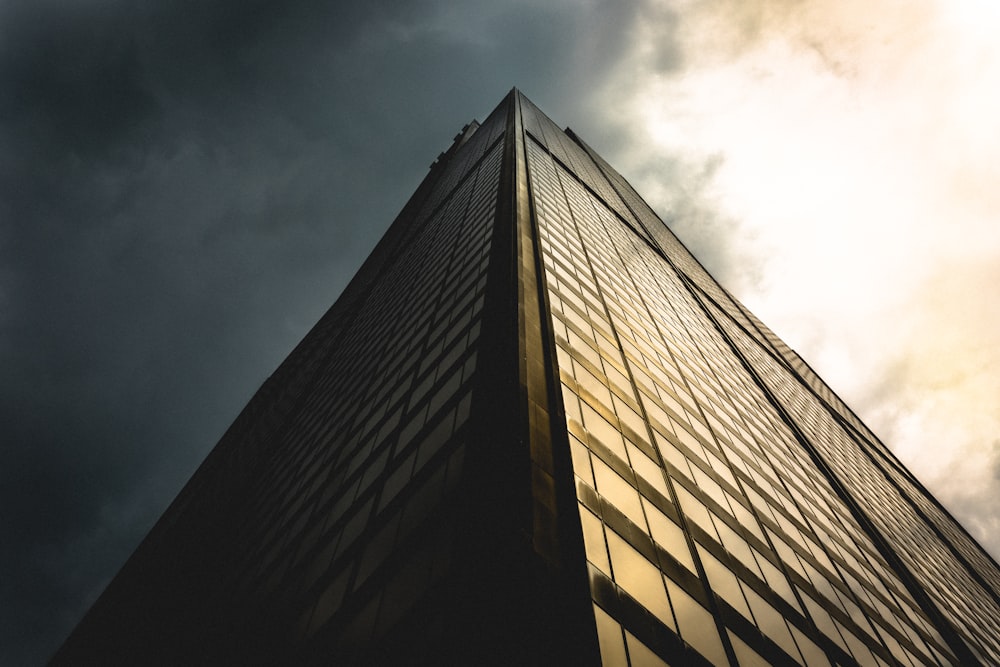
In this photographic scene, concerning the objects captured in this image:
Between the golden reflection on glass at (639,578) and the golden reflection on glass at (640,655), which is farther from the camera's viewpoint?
the golden reflection on glass at (639,578)

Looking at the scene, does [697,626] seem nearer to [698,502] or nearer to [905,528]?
[698,502]

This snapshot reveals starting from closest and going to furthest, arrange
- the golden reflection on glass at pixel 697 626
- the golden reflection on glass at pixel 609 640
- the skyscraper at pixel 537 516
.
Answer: the golden reflection on glass at pixel 609 640 < the skyscraper at pixel 537 516 < the golden reflection on glass at pixel 697 626

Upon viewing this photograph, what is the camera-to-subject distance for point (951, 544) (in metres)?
46.2

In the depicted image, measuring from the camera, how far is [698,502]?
13.1 meters

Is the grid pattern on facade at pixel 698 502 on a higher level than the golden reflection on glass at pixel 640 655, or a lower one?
higher

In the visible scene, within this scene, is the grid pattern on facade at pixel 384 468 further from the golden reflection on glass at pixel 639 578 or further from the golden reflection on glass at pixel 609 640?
the golden reflection on glass at pixel 639 578

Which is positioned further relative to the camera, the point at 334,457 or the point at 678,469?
the point at 334,457

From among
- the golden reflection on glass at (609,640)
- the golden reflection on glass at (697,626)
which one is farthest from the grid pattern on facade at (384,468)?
the golden reflection on glass at (697,626)

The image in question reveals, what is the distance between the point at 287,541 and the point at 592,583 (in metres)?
11.1

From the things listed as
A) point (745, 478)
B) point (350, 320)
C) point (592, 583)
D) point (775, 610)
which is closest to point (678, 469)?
point (775, 610)

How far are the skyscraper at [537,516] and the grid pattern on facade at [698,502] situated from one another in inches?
3.2

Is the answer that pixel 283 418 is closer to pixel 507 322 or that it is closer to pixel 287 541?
pixel 287 541

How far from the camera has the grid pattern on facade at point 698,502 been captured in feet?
31.8

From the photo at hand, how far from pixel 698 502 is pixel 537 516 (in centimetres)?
676
